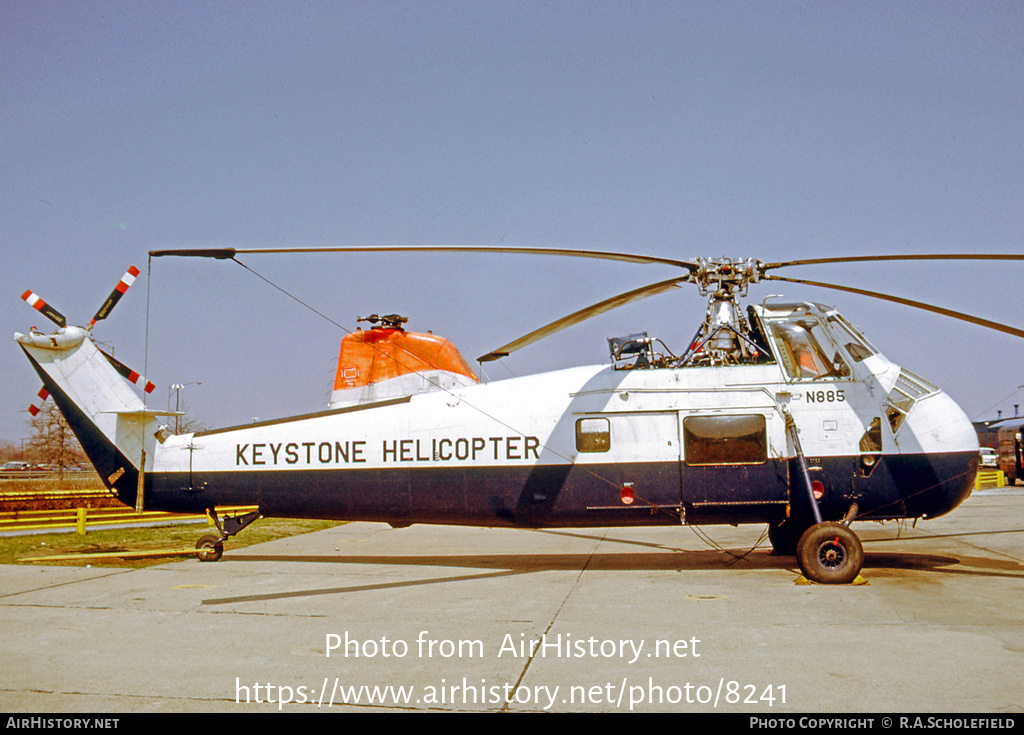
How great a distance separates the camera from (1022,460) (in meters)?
36.6

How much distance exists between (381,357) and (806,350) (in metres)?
7.86

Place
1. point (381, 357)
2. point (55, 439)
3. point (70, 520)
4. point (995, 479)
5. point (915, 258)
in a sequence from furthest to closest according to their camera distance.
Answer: point (55, 439) < point (995, 479) < point (70, 520) < point (381, 357) < point (915, 258)

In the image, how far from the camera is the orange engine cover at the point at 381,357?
1438 cm

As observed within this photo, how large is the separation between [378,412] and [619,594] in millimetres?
4559

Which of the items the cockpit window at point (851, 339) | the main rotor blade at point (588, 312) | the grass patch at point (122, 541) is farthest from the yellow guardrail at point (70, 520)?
the cockpit window at point (851, 339)

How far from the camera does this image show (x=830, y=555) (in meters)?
9.16

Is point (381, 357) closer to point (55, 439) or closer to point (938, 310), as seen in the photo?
point (938, 310)

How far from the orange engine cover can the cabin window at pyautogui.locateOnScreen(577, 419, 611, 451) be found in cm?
475

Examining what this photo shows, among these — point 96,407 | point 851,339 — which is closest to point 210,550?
point 96,407

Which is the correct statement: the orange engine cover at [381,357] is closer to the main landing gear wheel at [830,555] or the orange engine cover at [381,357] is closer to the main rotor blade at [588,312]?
the main rotor blade at [588,312]

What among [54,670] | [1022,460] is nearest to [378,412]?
[54,670]

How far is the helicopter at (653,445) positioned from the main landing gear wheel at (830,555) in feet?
0.06

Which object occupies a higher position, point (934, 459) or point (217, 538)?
point (934, 459)
